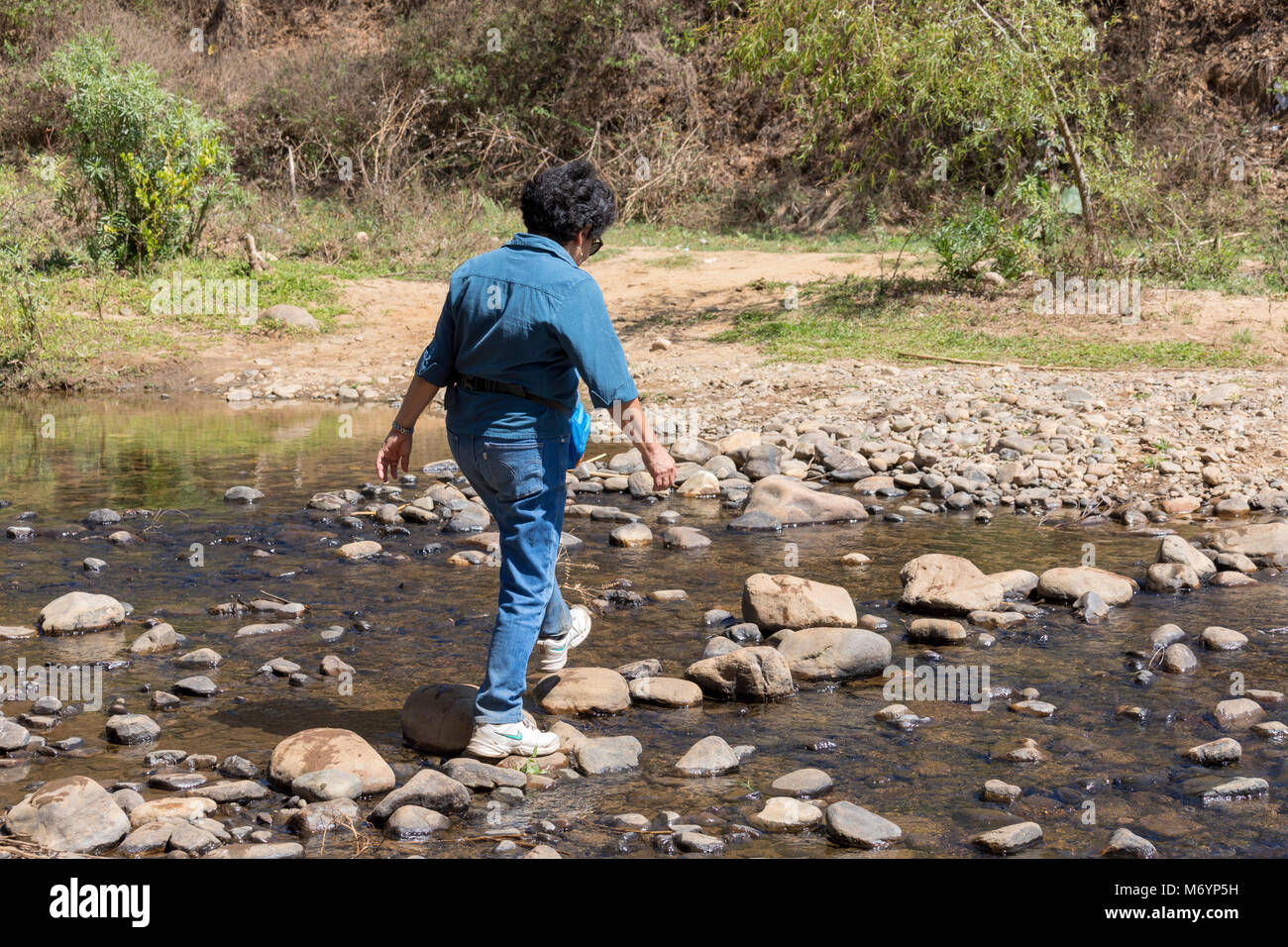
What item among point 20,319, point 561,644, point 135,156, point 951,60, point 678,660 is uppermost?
point 951,60

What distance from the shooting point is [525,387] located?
12.3ft

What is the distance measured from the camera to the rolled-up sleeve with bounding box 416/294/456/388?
3.79 metres

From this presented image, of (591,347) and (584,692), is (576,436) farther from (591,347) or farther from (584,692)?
(584,692)

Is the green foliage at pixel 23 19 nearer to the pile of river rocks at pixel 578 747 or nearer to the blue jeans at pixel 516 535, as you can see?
the pile of river rocks at pixel 578 747

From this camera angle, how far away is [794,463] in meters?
9.02

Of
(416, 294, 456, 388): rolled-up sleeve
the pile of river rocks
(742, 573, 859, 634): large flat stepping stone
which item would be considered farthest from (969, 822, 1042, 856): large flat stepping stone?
(416, 294, 456, 388): rolled-up sleeve

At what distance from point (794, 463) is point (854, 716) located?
4.66m

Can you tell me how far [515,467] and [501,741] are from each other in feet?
2.87

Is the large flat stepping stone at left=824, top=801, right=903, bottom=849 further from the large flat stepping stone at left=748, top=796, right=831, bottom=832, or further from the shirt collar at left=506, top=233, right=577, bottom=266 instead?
the shirt collar at left=506, top=233, right=577, bottom=266

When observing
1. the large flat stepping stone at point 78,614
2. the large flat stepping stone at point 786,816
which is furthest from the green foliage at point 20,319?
the large flat stepping stone at point 786,816

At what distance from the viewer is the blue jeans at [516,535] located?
3.77m

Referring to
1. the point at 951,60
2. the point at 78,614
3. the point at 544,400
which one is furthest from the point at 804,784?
the point at 951,60

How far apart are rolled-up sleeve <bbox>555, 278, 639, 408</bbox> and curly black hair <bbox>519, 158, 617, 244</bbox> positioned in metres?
0.25

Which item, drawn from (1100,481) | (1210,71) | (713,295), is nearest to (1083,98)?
(713,295)
